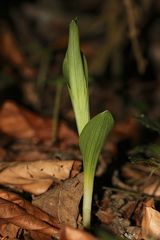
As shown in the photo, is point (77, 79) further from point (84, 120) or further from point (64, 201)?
point (64, 201)

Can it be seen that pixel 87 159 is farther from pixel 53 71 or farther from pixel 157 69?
pixel 157 69

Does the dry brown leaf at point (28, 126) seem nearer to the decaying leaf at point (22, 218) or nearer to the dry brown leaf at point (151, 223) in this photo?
the decaying leaf at point (22, 218)

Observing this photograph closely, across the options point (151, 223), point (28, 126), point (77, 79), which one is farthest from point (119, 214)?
point (28, 126)

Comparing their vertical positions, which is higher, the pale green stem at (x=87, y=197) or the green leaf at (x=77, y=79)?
the green leaf at (x=77, y=79)

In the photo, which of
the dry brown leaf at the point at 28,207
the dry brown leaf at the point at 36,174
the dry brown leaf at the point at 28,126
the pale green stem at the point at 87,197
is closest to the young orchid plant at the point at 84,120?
the pale green stem at the point at 87,197

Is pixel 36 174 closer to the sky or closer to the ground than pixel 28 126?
closer to the ground
